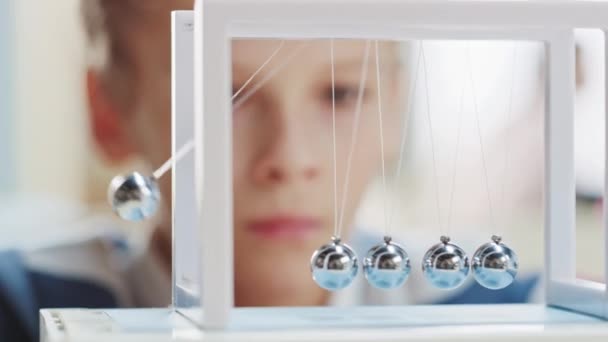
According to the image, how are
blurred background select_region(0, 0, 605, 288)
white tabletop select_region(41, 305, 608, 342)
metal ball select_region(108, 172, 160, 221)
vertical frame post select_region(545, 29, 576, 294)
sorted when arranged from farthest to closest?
blurred background select_region(0, 0, 605, 288) → vertical frame post select_region(545, 29, 576, 294) → metal ball select_region(108, 172, 160, 221) → white tabletop select_region(41, 305, 608, 342)

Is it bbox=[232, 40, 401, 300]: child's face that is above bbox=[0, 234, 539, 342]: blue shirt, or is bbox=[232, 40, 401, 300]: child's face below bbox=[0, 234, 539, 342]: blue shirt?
above

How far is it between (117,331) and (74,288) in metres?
0.88

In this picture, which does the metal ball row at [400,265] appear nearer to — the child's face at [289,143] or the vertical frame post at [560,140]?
the vertical frame post at [560,140]

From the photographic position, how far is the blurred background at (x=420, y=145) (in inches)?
63.2

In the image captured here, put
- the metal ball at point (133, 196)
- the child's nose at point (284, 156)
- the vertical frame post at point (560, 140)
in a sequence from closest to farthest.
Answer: the metal ball at point (133, 196) → the vertical frame post at point (560, 140) → the child's nose at point (284, 156)

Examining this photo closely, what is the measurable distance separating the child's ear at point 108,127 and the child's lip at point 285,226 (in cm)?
25

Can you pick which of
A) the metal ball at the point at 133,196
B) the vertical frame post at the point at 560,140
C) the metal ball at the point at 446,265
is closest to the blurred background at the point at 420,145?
the vertical frame post at the point at 560,140

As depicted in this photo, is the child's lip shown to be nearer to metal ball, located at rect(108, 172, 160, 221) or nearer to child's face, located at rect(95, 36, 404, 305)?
child's face, located at rect(95, 36, 404, 305)

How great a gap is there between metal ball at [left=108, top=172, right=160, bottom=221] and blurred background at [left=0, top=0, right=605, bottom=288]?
0.70 meters

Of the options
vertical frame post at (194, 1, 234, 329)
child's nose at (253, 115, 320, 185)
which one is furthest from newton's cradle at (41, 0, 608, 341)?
child's nose at (253, 115, 320, 185)

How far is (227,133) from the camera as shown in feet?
2.73

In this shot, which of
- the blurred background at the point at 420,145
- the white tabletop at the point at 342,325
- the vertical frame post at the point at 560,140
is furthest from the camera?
the blurred background at the point at 420,145

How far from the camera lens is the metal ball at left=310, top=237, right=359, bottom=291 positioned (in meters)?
0.90

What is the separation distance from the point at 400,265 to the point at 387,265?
0.01 metres
